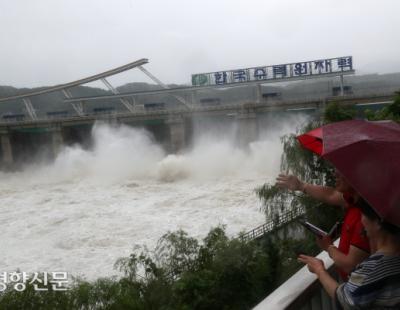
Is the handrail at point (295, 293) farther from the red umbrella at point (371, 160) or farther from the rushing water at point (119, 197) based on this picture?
the rushing water at point (119, 197)

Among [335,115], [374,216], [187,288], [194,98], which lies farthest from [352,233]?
[194,98]

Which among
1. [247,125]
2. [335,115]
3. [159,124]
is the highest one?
[335,115]

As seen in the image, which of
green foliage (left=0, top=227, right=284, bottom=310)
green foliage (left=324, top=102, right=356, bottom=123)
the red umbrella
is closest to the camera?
the red umbrella

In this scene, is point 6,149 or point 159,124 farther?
point 6,149

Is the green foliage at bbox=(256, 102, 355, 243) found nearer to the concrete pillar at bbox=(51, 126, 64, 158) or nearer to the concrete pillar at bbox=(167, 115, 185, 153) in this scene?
the concrete pillar at bbox=(167, 115, 185, 153)

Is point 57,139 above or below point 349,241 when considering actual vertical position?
below

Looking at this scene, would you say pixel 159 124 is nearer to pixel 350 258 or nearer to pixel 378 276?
pixel 350 258

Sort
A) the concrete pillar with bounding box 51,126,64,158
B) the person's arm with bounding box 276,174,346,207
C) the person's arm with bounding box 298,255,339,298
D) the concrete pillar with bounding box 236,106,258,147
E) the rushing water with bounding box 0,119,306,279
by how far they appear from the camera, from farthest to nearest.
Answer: the concrete pillar with bounding box 51,126,64,158 → the concrete pillar with bounding box 236,106,258,147 → the rushing water with bounding box 0,119,306,279 → the person's arm with bounding box 276,174,346,207 → the person's arm with bounding box 298,255,339,298

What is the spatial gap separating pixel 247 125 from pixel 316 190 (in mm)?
25889

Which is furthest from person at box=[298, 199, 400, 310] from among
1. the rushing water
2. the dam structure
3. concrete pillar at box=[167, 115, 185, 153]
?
concrete pillar at box=[167, 115, 185, 153]

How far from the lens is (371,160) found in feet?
4.25

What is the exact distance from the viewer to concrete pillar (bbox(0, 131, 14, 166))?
35375 mm

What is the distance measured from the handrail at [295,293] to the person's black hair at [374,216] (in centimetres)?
45

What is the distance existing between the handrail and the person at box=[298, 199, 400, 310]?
0.26 metres
